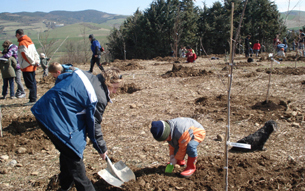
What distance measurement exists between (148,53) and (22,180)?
827 inches

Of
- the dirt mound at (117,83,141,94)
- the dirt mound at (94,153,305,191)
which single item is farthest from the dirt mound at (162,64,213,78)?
the dirt mound at (94,153,305,191)

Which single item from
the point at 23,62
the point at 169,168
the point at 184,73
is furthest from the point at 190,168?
the point at 184,73

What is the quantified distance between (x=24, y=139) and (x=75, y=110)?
2.62 metres

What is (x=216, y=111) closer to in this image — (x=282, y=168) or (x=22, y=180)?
(x=282, y=168)

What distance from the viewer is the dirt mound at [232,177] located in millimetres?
2645

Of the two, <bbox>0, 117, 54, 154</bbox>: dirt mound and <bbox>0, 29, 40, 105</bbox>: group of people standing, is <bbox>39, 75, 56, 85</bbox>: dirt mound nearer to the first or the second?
<bbox>0, 29, 40, 105</bbox>: group of people standing

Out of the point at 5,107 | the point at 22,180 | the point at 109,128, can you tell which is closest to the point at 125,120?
the point at 109,128

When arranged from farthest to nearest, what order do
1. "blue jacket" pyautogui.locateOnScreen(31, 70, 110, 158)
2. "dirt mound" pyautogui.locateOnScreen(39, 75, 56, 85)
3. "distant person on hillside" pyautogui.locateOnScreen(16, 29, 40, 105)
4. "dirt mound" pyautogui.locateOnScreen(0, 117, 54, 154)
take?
"dirt mound" pyautogui.locateOnScreen(39, 75, 56, 85)
"distant person on hillside" pyautogui.locateOnScreen(16, 29, 40, 105)
"dirt mound" pyautogui.locateOnScreen(0, 117, 54, 154)
"blue jacket" pyautogui.locateOnScreen(31, 70, 110, 158)

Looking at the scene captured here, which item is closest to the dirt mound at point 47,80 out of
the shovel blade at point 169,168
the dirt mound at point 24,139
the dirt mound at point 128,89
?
the dirt mound at point 128,89

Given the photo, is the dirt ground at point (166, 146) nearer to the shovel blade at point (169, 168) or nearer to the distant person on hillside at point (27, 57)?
the shovel blade at point (169, 168)

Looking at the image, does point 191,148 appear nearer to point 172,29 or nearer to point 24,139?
point 24,139

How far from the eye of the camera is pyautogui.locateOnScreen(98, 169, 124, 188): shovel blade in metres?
2.69

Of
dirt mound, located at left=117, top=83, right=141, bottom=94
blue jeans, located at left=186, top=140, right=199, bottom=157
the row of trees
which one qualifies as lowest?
blue jeans, located at left=186, top=140, right=199, bottom=157

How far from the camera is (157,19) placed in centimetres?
2298
